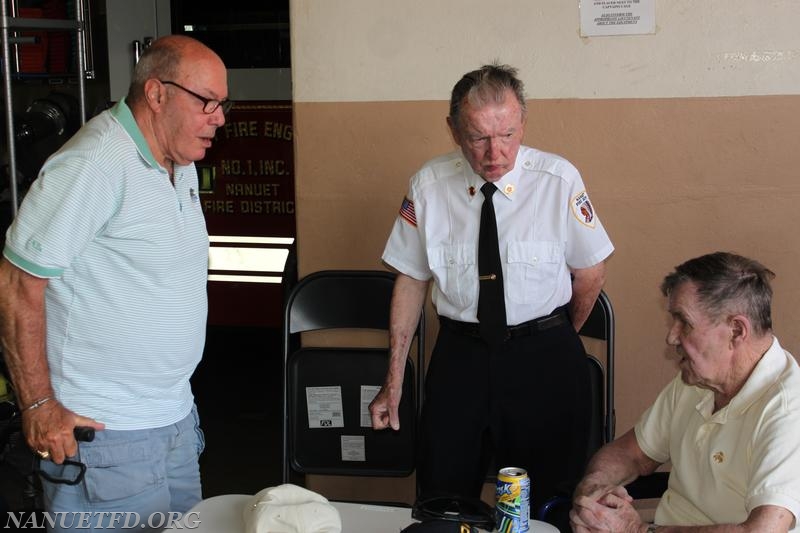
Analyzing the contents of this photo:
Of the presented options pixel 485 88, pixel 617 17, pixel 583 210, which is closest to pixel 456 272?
pixel 583 210

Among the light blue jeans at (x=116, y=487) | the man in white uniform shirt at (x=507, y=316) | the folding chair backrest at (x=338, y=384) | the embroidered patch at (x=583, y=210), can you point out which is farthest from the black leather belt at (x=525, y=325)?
the light blue jeans at (x=116, y=487)

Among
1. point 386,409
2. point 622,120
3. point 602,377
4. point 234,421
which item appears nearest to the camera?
point 386,409

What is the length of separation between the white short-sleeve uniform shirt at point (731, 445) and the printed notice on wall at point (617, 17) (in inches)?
62.0

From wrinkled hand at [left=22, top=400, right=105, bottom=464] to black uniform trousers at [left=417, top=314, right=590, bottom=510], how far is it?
1162 millimetres

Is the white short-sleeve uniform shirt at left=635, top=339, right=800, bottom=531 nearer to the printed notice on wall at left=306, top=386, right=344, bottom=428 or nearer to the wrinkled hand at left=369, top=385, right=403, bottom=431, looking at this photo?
the wrinkled hand at left=369, top=385, right=403, bottom=431

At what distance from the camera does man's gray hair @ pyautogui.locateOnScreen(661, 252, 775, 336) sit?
2.19 meters

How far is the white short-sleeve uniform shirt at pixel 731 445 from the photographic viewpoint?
6.86 feet

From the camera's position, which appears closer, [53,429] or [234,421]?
[53,429]

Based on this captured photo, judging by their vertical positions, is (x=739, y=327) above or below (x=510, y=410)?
above

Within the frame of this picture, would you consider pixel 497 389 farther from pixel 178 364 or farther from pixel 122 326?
pixel 122 326

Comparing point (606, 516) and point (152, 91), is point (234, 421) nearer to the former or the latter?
point (152, 91)

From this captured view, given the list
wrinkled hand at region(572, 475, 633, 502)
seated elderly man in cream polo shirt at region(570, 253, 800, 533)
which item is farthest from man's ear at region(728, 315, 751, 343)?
wrinkled hand at region(572, 475, 633, 502)

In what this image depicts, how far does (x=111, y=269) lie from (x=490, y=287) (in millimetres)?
1146

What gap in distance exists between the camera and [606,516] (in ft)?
7.56
